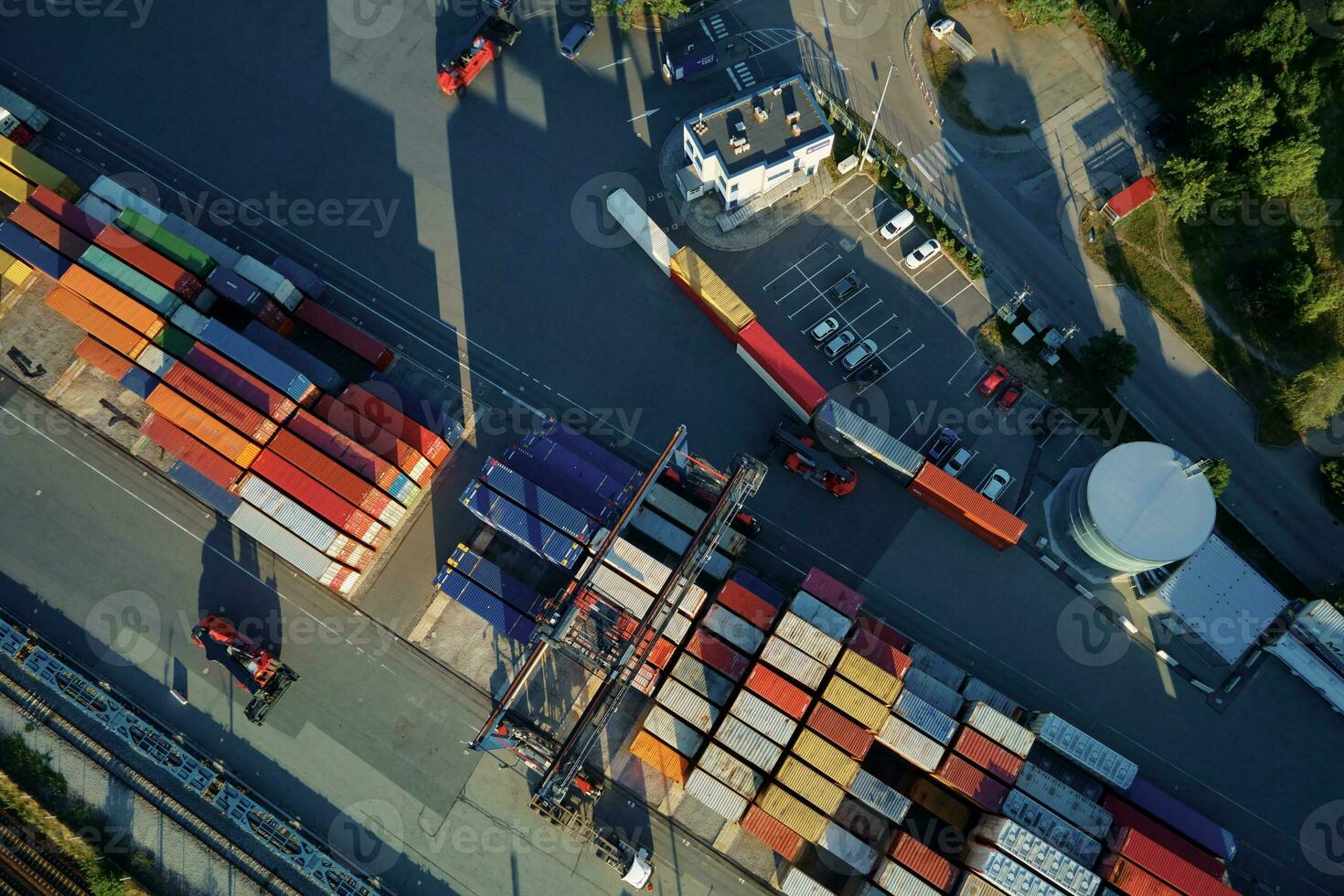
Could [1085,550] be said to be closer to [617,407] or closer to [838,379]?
[838,379]

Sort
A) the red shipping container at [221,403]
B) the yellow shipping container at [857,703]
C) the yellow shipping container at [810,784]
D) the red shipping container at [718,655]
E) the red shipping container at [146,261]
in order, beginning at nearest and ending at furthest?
1. the yellow shipping container at [810,784]
2. the yellow shipping container at [857,703]
3. the red shipping container at [718,655]
4. the red shipping container at [221,403]
5. the red shipping container at [146,261]

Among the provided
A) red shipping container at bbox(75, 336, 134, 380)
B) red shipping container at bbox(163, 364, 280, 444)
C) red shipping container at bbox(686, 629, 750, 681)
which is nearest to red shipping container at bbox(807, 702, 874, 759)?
red shipping container at bbox(686, 629, 750, 681)

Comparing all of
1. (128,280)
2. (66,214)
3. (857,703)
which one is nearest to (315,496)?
(128,280)

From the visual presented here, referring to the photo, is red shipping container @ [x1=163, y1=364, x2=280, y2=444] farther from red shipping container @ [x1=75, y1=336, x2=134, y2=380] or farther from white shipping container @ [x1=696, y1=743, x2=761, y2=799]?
white shipping container @ [x1=696, y1=743, x2=761, y2=799]

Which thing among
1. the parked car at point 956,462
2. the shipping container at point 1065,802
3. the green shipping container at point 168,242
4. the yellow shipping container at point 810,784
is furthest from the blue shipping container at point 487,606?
the shipping container at point 1065,802

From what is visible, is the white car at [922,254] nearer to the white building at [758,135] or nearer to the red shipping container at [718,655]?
the white building at [758,135]
